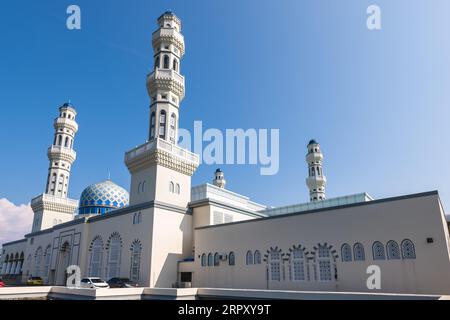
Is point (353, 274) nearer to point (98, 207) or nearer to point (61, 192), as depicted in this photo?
point (98, 207)

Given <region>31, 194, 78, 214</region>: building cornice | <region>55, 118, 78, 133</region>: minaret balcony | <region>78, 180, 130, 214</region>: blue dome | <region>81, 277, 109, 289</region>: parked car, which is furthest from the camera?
<region>55, 118, 78, 133</region>: minaret balcony

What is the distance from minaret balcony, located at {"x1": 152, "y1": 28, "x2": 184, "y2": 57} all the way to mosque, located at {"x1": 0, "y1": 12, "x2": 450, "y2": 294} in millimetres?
98

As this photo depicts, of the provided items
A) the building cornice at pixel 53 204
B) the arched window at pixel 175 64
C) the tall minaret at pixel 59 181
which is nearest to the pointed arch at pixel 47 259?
the tall minaret at pixel 59 181

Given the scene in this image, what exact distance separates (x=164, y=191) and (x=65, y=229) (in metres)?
13.9

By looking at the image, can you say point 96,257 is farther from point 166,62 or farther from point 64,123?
point 64,123

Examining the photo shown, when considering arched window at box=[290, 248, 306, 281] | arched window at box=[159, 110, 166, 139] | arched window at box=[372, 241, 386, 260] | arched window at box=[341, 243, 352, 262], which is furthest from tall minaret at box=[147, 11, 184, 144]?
arched window at box=[372, 241, 386, 260]

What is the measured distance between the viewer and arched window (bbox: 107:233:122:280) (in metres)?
27.6

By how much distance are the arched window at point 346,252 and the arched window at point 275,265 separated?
4338 mm

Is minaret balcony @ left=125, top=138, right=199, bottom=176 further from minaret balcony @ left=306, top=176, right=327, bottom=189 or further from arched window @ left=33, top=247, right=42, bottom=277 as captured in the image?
Answer: minaret balcony @ left=306, top=176, right=327, bottom=189

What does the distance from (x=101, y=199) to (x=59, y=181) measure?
303 inches

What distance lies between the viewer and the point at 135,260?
26.1m

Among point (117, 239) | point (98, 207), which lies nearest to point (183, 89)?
point (117, 239)

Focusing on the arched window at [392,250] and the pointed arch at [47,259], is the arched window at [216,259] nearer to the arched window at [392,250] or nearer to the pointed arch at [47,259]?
the arched window at [392,250]
